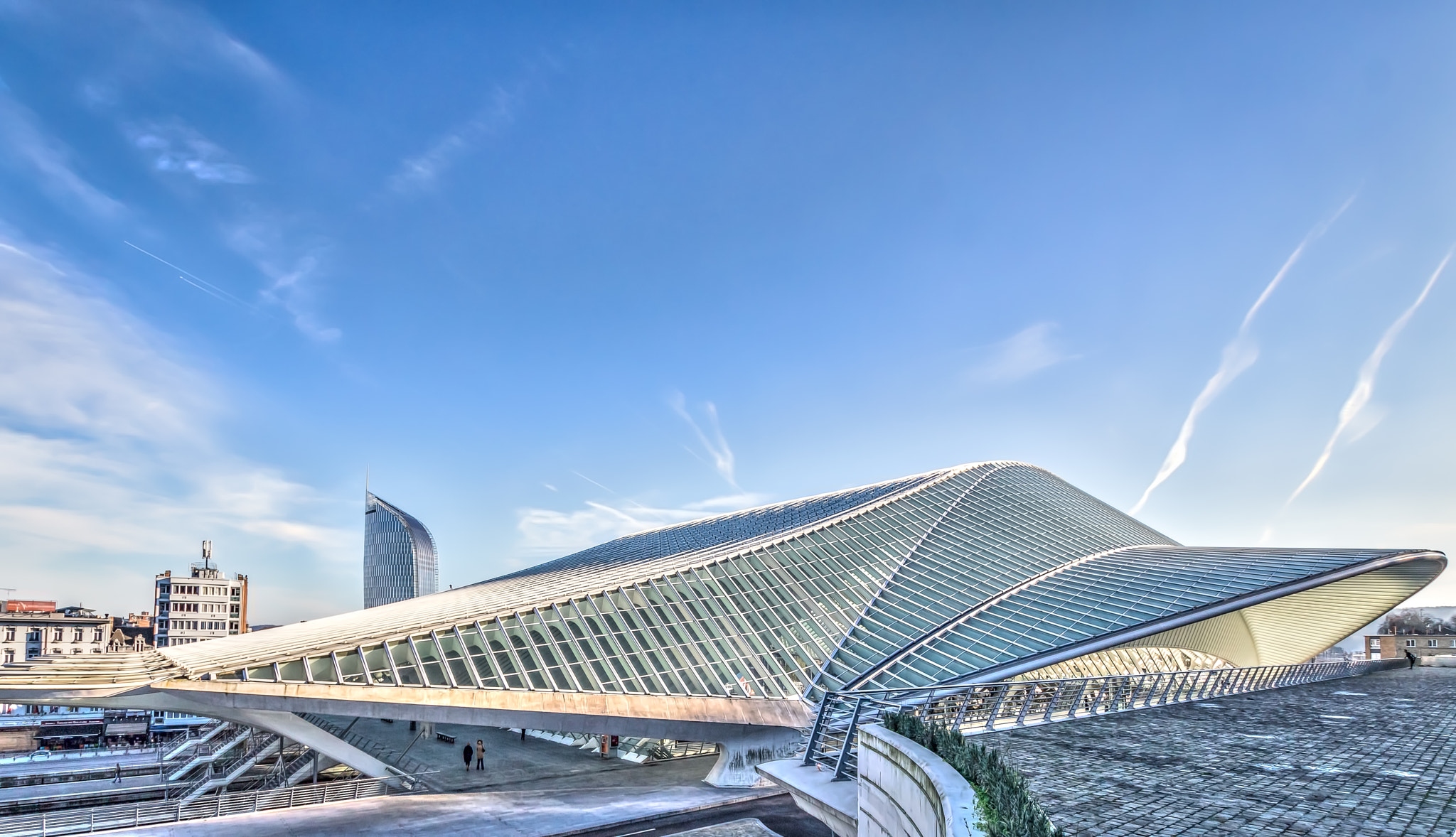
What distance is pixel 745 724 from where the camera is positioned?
22672mm

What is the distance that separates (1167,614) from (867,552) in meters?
12.2

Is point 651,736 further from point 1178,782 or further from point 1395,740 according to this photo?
point 1395,740

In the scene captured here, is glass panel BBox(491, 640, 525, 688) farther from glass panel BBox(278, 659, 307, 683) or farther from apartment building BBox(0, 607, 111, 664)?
apartment building BBox(0, 607, 111, 664)

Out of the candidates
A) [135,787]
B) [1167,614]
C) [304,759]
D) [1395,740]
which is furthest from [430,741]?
[1395,740]

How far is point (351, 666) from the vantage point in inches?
760

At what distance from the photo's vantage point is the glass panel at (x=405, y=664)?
63.4ft

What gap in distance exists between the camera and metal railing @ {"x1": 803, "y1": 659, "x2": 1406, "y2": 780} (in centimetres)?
1489

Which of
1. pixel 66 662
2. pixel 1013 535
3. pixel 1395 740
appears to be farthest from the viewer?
pixel 1013 535

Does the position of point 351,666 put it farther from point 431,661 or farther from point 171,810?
point 171,810

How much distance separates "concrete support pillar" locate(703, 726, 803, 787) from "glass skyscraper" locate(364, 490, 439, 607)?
123 m

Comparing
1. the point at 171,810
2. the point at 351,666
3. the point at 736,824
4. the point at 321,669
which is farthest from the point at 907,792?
the point at 171,810

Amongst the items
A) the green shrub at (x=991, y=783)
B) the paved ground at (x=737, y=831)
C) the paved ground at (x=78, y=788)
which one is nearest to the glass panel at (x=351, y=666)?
the paved ground at (x=737, y=831)

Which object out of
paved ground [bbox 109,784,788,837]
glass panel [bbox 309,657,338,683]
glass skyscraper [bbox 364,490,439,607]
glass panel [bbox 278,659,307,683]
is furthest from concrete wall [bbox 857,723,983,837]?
glass skyscraper [bbox 364,490,439,607]

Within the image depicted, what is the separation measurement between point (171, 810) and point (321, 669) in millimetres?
5939
